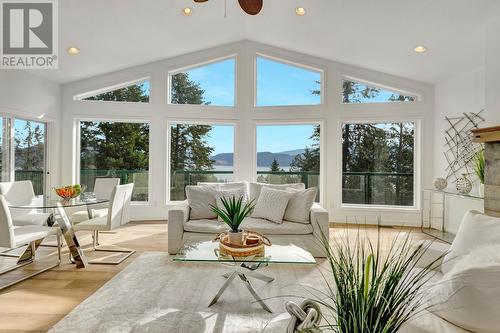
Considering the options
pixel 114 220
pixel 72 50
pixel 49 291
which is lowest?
pixel 49 291

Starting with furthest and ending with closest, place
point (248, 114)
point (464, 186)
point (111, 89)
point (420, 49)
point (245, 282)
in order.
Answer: point (248, 114)
point (111, 89)
point (420, 49)
point (464, 186)
point (245, 282)

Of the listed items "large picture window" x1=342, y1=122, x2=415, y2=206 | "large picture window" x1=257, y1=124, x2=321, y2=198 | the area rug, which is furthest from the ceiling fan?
"large picture window" x1=342, y1=122, x2=415, y2=206

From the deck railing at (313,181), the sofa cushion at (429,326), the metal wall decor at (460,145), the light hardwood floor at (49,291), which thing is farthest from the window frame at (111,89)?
the sofa cushion at (429,326)

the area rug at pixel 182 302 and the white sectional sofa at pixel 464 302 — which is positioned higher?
the white sectional sofa at pixel 464 302

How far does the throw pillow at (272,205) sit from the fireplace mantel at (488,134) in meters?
2.36

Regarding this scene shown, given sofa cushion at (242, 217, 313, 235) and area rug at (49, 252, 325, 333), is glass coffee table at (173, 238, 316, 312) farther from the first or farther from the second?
sofa cushion at (242, 217, 313, 235)

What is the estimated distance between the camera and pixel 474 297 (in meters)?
1.20

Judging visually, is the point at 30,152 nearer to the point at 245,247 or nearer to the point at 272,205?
the point at 272,205

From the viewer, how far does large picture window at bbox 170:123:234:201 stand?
245 inches

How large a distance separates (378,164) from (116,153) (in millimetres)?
5227

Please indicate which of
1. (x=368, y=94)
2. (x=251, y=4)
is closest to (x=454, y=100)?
(x=368, y=94)

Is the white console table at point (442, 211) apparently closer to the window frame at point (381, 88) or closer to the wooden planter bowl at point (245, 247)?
the window frame at point (381, 88)

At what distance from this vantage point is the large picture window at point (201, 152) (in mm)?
6227

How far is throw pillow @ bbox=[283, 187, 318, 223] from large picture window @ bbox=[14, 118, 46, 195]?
4343 millimetres
